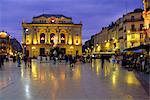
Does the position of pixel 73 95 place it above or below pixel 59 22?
below

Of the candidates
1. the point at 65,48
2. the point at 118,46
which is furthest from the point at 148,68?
the point at 65,48

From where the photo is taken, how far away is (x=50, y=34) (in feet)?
576

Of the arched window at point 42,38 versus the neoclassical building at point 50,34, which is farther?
the arched window at point 42,38

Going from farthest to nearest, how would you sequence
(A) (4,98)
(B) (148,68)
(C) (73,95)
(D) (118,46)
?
(D) (118,46), (B) (148,68), (C) (73,95), (A) (4,98)

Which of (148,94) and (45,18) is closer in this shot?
(148,94)

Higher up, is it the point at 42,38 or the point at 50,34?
the point at 50,34

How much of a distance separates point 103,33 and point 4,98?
165m

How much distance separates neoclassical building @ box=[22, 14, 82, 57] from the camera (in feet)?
558

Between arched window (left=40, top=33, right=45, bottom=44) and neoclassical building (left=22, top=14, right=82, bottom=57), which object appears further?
arched window (left=40, top=33, right=45, bottom=44)

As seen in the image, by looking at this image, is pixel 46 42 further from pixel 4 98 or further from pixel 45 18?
pixel 4 98

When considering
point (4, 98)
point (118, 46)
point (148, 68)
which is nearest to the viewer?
point (4, 98)

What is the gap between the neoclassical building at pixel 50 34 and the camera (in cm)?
16995

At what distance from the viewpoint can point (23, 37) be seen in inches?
6786

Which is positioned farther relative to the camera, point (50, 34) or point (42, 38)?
point (50, 34)
